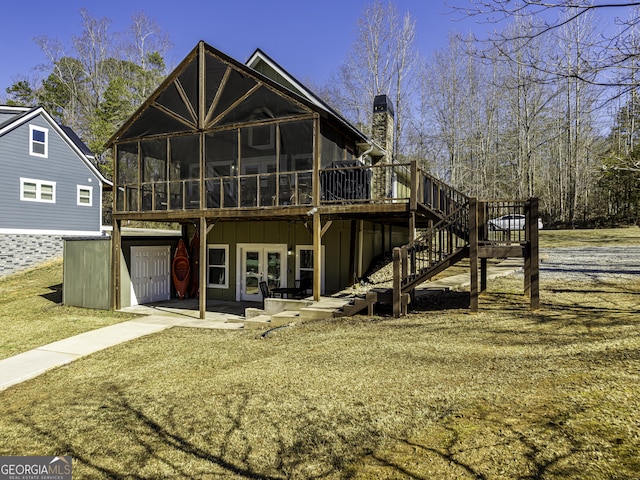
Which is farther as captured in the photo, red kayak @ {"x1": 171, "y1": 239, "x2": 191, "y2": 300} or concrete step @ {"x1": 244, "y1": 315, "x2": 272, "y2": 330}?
red kayak @ {"x1": 171, "y1": 239, "x2": 191, "y2": 300}

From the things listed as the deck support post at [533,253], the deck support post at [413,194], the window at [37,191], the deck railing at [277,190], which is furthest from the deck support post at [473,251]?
the window at [37,191]

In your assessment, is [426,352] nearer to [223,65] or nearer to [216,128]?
[216,128]

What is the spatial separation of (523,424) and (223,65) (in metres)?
11.8

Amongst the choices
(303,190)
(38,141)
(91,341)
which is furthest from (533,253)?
(38,141)

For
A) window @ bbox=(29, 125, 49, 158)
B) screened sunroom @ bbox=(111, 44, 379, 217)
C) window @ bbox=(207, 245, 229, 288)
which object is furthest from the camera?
window @ bbox=(29, 125, 49, 158)

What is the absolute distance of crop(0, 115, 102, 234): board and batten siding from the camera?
1839 cm

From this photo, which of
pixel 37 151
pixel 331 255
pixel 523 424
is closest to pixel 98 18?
pixel 37 151

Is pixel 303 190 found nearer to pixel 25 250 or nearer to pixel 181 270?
pixel 181 270

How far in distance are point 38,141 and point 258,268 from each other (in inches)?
539

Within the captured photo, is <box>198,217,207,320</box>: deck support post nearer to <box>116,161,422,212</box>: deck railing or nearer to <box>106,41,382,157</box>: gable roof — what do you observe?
<box>116,161,422,212</box>: deck railing

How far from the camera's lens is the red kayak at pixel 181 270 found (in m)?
15.8

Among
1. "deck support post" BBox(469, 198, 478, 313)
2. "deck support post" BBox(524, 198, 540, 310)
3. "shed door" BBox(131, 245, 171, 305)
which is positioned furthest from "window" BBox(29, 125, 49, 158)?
"deck support post" BBox(524, 198, 540, 310)

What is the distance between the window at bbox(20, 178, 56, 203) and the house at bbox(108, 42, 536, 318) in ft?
27.2

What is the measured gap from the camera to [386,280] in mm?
13484
